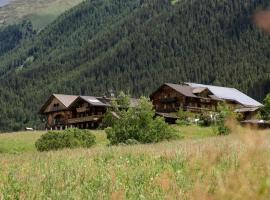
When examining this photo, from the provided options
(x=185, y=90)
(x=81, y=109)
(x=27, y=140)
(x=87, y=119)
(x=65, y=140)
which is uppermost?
(x=185, y=90)

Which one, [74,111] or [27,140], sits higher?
[74,111]

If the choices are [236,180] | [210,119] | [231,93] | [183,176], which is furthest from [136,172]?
[231,93]

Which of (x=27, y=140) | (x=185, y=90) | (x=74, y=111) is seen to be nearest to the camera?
(x=27, y=140)

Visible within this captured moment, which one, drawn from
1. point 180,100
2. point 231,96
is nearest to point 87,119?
point 180,100

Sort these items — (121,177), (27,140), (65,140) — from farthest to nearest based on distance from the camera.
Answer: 1. (27,140)
2. (65,140)
3. (121,177)

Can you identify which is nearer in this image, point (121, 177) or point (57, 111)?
point (121, 177)

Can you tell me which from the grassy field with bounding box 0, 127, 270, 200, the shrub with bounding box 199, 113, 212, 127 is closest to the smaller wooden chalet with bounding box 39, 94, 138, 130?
the shrub with bounding box 199, 113, 212, 127

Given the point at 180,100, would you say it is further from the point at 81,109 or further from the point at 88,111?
the point at 81,109

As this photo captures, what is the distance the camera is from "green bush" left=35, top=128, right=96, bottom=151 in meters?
37.6

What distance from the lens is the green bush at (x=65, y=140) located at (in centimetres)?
3756

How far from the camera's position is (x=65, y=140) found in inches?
1486

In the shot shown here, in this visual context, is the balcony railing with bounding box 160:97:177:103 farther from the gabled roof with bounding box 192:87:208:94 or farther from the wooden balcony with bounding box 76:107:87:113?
the wooden balcony with bounding box 76:107:87:113

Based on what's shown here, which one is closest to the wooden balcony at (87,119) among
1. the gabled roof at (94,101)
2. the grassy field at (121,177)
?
the gabled roof at (94,101)

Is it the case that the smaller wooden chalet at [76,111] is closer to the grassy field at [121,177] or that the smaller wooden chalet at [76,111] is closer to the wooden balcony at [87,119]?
the wooden balcony at [87,119]
